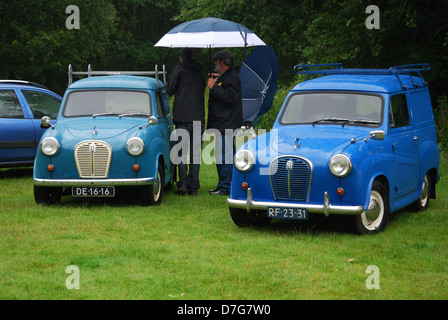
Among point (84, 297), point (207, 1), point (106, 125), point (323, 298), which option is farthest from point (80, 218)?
point (207, 1)

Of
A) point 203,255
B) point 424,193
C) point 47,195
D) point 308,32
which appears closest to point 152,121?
point 47,195

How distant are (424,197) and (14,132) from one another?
7.58 m

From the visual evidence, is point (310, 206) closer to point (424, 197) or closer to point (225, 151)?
point (424, 197)

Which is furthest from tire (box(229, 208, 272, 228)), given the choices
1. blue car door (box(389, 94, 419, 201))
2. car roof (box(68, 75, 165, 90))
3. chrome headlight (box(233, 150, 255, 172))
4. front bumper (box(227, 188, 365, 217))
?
car roof (box(68, 75, 165, 90))

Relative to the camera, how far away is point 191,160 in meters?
11.6

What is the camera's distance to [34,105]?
14.1 metres

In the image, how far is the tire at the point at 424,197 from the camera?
1017 cm

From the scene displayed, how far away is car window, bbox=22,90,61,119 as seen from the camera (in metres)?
14.1

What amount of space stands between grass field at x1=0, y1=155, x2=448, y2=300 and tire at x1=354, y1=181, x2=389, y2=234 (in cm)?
14

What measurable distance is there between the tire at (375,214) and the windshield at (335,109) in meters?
0.94

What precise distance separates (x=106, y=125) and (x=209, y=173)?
4964mm

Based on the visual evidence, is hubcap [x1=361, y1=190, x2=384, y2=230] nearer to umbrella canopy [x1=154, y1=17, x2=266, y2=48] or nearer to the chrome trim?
the chrome trim

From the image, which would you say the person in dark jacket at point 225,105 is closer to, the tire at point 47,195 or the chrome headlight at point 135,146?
the chrome headlight at point 135,146

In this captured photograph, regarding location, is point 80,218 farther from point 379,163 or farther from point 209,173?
point 209,173
